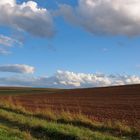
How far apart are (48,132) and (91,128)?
284 centimetres

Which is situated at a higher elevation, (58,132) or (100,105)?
(100,105)

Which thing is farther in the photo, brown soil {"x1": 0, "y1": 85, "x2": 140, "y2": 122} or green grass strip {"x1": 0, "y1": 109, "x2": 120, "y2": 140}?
brown soil {"x1": 0, "y1": 85, "x2": 140, "y2": 122}

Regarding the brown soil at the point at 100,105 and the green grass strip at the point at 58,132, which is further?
the brown soil at the point at 100,105

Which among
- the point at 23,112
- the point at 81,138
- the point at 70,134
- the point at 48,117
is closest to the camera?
the point at 81,138

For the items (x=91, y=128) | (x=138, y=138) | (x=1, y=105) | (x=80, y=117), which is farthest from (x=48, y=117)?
(x=1, y=105)

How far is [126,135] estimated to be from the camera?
18.9 m

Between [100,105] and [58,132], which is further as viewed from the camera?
[100,105]

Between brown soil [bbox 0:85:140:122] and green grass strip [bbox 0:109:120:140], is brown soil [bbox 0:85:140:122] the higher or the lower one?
the higher one

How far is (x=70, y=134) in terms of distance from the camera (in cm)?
Result: 1802

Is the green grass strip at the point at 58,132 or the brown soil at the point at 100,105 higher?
the brown soil at the point at 100,105

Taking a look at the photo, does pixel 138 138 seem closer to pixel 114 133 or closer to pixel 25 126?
pixel 114 133

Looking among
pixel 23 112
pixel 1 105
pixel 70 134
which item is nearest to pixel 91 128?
pixel 70 134

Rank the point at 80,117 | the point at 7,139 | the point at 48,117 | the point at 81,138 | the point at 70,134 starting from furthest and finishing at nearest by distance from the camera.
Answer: the point at 48,117
the point at 80,117
the point at 70,134
the point at 81,138
the point at 7,139

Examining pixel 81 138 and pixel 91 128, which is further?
pixel 91 128
